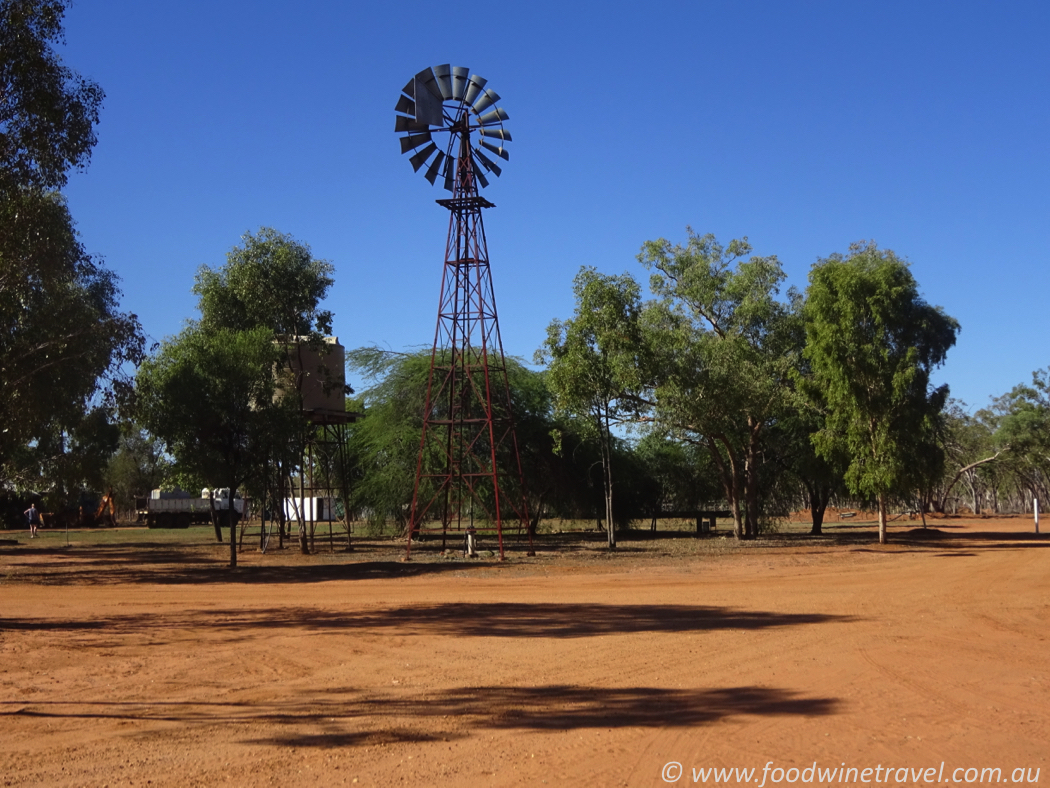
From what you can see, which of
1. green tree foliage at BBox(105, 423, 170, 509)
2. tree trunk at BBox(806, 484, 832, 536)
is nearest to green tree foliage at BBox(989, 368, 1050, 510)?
tree trunk at BBox(806, 484, 832, 536)

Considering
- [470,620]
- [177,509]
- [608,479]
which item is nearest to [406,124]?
[608,479]

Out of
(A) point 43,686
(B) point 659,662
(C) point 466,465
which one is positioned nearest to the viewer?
Answer: (A) point 43,686

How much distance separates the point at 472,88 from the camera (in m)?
28.8

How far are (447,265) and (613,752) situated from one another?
22.5 m

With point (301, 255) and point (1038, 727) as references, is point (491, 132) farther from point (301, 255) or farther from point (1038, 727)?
point (1038, 727)

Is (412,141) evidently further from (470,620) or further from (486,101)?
(470,620)

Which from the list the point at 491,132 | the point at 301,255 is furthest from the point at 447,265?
the point at 301,255

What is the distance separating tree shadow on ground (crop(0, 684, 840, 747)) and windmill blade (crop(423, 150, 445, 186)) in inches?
863

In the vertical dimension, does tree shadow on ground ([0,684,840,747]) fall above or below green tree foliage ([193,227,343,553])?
below

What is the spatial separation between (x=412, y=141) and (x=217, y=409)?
10637 millimetres

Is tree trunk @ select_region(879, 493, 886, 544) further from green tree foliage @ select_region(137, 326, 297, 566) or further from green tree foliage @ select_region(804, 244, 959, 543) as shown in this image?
green tree foliage @ select_region(137, 326, 297, 566)

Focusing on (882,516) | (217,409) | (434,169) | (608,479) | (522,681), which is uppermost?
(434,169)

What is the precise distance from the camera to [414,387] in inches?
1713

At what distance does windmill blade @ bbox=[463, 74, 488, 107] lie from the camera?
28547 millimetres
